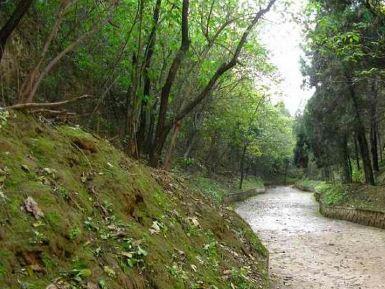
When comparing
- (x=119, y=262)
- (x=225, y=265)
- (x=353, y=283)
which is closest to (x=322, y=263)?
(x=353, y=283)

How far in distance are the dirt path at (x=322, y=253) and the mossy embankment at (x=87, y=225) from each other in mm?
3171

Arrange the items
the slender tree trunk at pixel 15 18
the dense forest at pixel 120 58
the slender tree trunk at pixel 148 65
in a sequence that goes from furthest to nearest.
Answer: the slender tree trunk at pixel 148 65, the dense forest at pixel 120 58, the slender tree trunk at pixel 15 18

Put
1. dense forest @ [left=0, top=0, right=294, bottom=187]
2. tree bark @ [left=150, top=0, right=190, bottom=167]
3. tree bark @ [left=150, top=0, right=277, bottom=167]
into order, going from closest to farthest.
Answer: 1. dense forest @ [left=0, top=0, right=294, bottom=187]
2. tree bark @ [left=150, top=0, right=190, bottom=167]
3. tree bark @ [left=150, top=0, right=277, bottom=167]

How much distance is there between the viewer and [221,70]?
927 cm

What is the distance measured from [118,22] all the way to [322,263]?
7788mm

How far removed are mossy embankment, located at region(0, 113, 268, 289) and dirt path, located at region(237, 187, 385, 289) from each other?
3.17 meters

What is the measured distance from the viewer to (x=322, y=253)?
12805 mm

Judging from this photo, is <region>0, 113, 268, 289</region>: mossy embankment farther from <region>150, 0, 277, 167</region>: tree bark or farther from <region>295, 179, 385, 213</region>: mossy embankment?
<region>295, 179, 385, 213</region>: mossy embankment

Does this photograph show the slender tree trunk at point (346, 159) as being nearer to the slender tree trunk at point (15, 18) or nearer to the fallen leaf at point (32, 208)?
the slender tree trunk at point (15, 18)

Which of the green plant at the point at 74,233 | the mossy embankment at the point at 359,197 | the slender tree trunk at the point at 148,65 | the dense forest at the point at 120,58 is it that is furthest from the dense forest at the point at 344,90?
the green plant at the point at 74,233

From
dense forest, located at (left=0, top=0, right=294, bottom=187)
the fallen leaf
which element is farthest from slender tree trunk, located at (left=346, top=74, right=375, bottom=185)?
the fallen leaf

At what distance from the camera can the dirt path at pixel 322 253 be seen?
31.4 feet

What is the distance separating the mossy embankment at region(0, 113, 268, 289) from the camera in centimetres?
322

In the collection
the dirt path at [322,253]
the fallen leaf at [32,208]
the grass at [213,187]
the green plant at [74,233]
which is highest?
the fallen leaf at [32,208]
